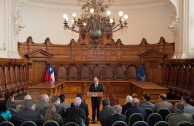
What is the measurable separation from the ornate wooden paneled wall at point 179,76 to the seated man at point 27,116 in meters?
6.29

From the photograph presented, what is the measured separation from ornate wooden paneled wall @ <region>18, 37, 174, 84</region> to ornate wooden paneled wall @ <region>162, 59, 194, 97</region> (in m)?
1.53

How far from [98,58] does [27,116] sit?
1187 centimetres

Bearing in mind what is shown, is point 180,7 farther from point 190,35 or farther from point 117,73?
point 117,73

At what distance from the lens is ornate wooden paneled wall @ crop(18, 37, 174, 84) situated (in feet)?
53.3

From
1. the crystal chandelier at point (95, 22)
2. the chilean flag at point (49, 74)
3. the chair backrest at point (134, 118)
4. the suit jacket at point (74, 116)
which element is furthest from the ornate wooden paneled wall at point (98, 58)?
the suit jacket at point (74, 116)

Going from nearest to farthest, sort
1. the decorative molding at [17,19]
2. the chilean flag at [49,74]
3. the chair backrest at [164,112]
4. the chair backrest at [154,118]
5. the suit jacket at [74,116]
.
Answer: the suit jacket at [74,116]
the chair backrest at [154,118]
the chair backrest at [164,112]
the decorative molding at [17,19]
the chilean flag at [49,74]

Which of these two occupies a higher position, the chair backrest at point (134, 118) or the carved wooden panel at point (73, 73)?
the carved wooden panel at point (73, 73)

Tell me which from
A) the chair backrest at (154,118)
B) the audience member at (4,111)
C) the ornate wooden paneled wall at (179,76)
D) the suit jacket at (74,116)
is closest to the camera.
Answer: the suit jacket at (74,116)

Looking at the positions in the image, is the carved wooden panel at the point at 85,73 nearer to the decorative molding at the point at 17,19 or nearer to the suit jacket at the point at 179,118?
the decorative molding at the point at 17,19

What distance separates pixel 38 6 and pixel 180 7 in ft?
26.5

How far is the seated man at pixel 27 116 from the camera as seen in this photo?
5.73m

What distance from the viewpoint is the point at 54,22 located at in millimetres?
17484

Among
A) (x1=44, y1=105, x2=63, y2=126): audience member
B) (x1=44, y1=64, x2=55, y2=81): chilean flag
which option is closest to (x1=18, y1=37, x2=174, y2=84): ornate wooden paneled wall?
(x1=44, y1=64, x2=55, y2=81): chilean flag

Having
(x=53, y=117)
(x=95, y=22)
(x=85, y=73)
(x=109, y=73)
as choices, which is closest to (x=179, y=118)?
(x=53, y=117)
